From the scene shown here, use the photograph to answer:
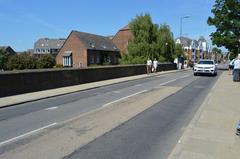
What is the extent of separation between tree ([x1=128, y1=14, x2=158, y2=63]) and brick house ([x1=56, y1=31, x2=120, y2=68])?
20.4 m

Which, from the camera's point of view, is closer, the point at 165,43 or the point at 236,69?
the point at 236,69

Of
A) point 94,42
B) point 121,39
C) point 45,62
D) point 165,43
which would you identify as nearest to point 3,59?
point 45,62

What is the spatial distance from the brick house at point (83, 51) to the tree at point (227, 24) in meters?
28.0

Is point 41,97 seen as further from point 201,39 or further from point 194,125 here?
point 201,39

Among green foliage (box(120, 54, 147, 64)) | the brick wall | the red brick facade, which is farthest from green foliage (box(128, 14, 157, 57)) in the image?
the brick wall

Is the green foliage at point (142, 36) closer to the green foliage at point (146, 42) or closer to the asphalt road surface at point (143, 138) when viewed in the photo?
the green foliage at point (146, 42)

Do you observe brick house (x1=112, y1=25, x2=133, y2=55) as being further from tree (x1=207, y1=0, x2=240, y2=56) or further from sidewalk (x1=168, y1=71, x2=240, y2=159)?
sidewalk (x1=168, y1=71, x2=240, y2=159)

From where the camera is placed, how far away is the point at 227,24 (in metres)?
63.8

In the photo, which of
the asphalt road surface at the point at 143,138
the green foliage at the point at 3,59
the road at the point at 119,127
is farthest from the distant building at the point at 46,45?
the asphalt road surface at the point at 143,138

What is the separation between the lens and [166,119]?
1086 cm

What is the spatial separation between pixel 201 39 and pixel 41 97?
18754 cm

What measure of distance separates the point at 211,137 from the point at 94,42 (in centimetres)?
7823

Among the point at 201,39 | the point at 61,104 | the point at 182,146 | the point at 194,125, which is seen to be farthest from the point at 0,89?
the point at 201,39

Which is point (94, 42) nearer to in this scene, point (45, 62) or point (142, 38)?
point (45, 62)
